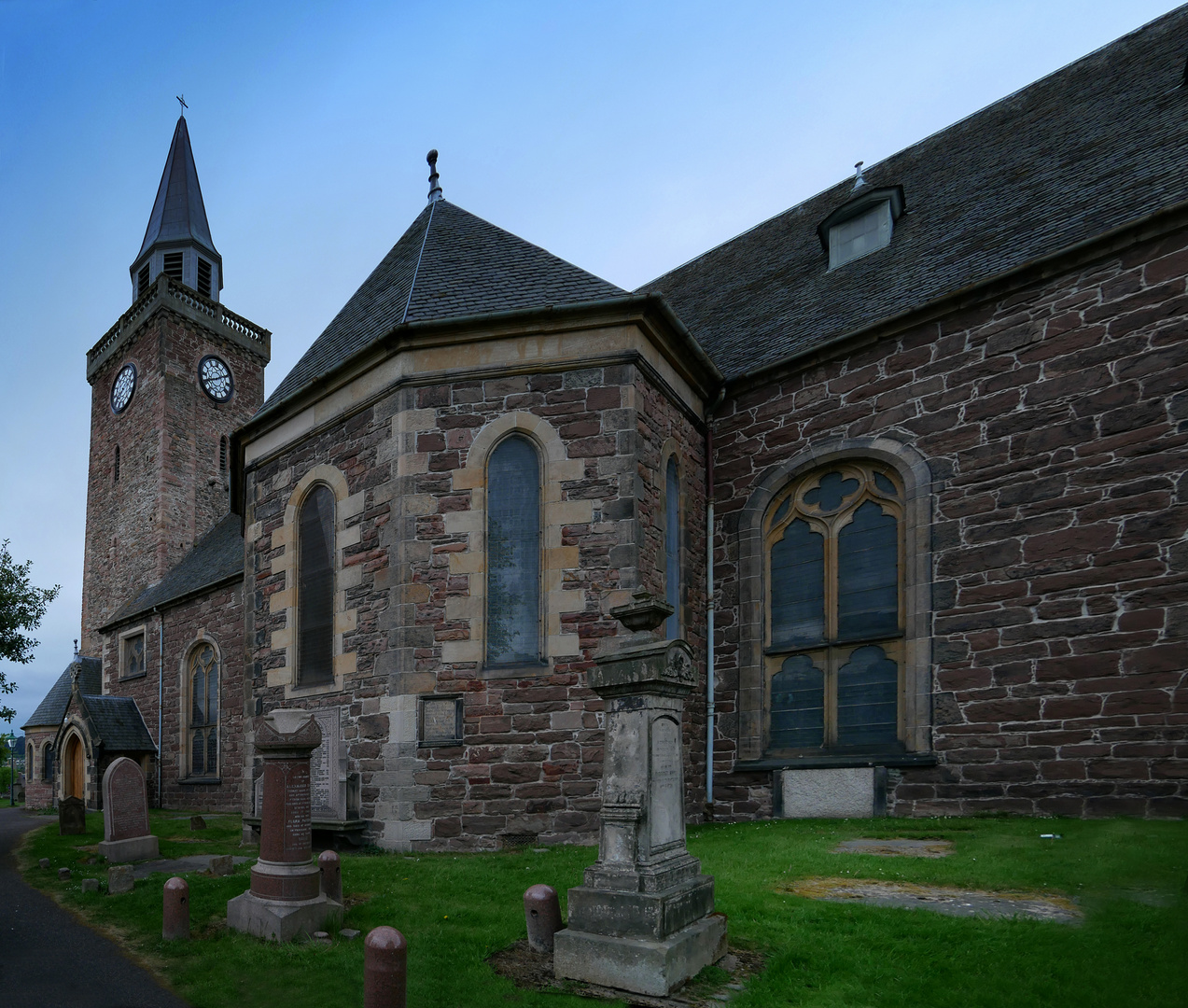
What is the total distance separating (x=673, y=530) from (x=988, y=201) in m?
6.97

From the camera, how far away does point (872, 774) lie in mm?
10172

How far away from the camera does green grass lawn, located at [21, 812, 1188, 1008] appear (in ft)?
15.1

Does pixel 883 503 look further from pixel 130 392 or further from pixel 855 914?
pixel 130 392

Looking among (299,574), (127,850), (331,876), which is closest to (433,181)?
(299,574)

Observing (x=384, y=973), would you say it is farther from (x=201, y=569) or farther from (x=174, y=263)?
(x=174, y=263)

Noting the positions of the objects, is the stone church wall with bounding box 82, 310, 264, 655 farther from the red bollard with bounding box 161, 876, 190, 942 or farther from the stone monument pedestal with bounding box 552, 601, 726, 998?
the stone monument pedestal with bounding box 552, 601, 726, 998

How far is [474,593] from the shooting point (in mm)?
10234

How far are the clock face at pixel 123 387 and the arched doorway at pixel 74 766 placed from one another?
43.9 feet

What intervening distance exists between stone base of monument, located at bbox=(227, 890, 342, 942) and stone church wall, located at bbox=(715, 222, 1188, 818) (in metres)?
6.73

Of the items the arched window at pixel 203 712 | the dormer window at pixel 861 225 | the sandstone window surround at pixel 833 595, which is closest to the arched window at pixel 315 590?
the sandstone window surround at pixel 833 595

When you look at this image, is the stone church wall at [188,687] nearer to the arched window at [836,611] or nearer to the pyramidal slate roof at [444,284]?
the pyramidal slate roof at [444,284]

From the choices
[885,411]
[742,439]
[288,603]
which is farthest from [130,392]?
[885,411]

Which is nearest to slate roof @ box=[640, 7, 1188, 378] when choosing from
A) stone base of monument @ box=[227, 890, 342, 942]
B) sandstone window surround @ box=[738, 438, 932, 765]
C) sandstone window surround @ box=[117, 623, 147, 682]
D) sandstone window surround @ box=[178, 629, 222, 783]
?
sandstone window surround @ box=[738, 438, 932, 765]

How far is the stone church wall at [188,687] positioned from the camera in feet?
67.5
